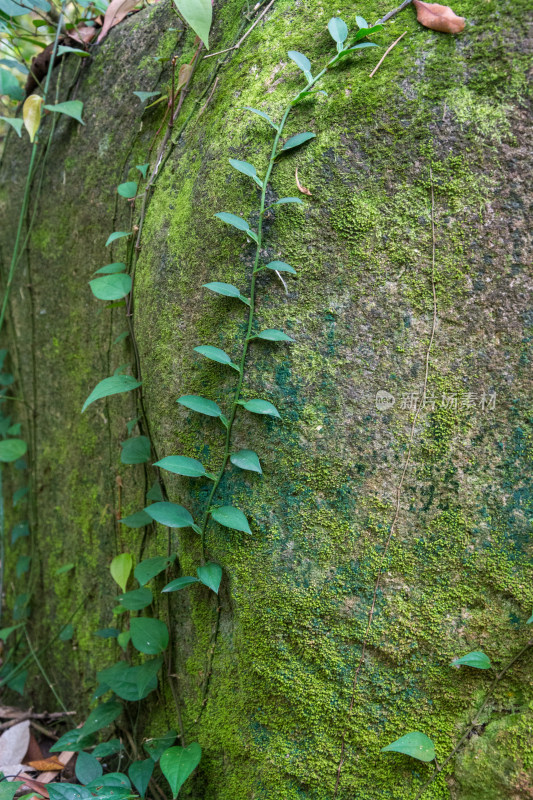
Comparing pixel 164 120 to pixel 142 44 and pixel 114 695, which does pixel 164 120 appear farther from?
pixel 114 695

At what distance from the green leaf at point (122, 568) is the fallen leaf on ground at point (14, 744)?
0.66 metres

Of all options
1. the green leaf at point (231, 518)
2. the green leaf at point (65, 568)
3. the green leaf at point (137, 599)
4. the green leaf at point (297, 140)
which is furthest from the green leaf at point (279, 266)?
the green leaf at point (65, 568)

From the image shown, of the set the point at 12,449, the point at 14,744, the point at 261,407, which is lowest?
the point at 14,744

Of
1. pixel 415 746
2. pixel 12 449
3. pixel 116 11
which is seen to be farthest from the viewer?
pixel 12 449

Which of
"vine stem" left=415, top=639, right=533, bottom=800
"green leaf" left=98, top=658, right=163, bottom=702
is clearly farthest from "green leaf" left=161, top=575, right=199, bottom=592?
"vine stem" left=415, top=639, right=533, bottom=800

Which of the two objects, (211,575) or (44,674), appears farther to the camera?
(44,674)

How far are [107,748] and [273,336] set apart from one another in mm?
1232

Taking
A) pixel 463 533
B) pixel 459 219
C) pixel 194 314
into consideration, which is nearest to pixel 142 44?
pixel 194 314

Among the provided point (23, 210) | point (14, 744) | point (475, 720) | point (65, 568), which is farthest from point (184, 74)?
point (14, 744)

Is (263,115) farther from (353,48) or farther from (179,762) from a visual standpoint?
(179,762)

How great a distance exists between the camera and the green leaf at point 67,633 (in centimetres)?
179

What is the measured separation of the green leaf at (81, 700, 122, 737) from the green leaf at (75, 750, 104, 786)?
9 cm

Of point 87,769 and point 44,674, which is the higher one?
point 87,769

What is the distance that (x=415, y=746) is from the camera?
112 centimetres
